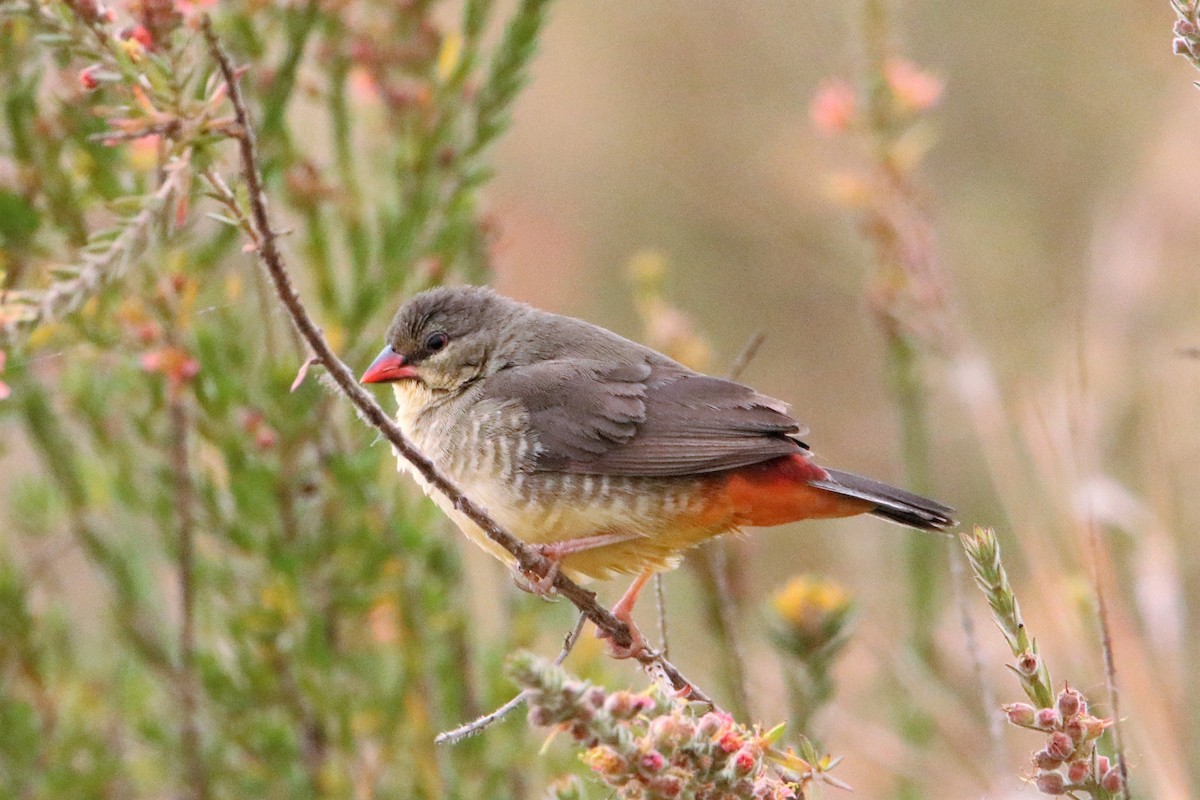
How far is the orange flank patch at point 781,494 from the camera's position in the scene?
343 centimetres

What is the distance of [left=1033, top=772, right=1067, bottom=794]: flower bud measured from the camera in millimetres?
1877

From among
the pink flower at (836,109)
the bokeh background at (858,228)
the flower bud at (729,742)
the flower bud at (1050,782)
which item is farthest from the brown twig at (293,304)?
the pink flower at (836,109)

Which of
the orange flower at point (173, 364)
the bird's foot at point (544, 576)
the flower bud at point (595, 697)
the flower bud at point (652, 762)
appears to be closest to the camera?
the flower bud at point (595, 697)

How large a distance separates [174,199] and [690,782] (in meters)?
1.35

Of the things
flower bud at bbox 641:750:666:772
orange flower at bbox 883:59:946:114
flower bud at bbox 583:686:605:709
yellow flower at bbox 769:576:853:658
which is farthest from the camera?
orange flower at bbox 883:59:946:114

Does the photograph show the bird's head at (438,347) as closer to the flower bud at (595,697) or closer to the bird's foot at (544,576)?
the bird's foot at (544,576)

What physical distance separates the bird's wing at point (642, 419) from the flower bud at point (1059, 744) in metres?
1.57

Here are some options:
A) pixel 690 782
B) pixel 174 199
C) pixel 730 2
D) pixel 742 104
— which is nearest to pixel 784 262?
pixel 742 104

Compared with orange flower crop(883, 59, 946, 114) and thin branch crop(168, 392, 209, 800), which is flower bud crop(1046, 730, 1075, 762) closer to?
thin branch crop(168, 392, 209, 800)

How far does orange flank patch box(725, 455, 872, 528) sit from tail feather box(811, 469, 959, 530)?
3.3 inches

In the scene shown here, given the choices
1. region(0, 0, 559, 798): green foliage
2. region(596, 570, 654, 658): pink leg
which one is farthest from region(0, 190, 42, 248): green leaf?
region(596, 570, 654, 658): pink leg

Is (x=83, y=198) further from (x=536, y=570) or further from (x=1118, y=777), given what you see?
(x=1118, y=777)

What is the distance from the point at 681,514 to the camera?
3.55 m

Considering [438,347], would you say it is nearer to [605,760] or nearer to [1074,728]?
[605,760]
